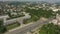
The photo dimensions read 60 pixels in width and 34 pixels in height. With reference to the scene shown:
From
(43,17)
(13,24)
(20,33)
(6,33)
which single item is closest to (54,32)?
(20,33)

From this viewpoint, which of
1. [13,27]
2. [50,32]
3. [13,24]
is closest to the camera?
[50,32]

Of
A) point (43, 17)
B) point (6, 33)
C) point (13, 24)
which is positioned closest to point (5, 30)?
point (6, 33)

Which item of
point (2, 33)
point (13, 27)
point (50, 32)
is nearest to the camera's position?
point (50, 32)

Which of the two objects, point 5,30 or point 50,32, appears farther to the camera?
point 5,30

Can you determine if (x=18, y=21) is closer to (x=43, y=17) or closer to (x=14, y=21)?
(x=14, y=21)

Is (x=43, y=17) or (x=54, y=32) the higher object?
(x=54, y=32)

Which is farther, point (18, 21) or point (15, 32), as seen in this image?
point (18, 21)

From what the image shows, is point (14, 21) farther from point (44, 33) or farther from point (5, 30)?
point (44, 33)

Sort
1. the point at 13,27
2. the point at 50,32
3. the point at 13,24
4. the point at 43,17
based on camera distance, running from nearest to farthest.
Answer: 1. the point at 50,32
2. the point at 13,27
3. the point at 13,24
4. the point at 43,17

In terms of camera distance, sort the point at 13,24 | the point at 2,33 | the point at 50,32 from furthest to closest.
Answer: the point at 13,24 → the point at 2,33 → the point at 50,32
